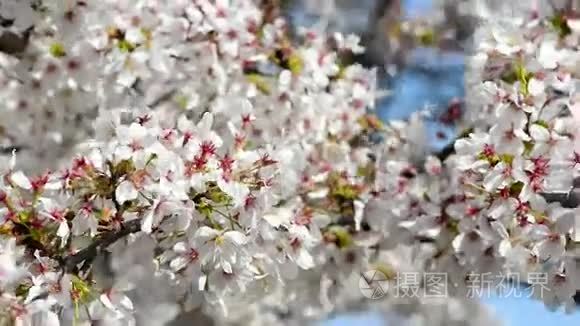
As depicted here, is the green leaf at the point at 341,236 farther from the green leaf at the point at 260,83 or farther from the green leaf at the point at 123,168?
the green leaf at the point at 123,168

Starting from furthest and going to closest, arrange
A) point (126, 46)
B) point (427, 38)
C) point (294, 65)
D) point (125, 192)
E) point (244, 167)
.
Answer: point (427, 38) < point (294, 65) < point (126, 46) < point (244, 167) < point (125, 192)

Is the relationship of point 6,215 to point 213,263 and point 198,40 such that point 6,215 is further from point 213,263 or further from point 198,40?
point 198,40

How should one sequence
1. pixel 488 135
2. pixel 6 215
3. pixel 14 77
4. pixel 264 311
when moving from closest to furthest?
pixel 6 215, pixel 488 135, pixel 14 77, pixel 264 311

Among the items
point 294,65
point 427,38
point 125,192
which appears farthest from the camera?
point 427,38

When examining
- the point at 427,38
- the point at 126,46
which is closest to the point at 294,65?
the point at 126,46

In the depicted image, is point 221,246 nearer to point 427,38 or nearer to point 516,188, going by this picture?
point 516,188

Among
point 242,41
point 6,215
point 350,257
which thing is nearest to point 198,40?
point 242,41

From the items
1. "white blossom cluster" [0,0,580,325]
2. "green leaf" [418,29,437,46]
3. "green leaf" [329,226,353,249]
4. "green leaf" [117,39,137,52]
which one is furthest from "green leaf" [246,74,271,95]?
"green leaf" [418,29,437,46]

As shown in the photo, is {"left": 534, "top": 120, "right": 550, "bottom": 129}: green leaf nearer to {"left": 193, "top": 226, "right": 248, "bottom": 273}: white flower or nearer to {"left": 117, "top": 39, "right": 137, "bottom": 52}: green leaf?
{"left": 193, "top": 226, "right": 248, "bottom": 273}: white flower
